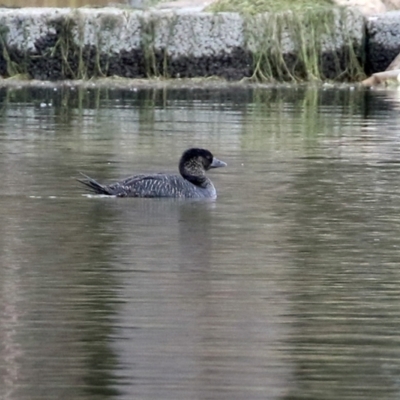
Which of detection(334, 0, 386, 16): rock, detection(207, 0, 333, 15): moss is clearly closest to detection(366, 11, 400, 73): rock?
detection(334, 0, 386, 16): rock

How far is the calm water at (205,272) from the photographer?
21.2 ft

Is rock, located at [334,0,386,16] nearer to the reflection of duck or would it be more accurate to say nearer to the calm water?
the calm water

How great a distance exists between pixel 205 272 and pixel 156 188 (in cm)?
313

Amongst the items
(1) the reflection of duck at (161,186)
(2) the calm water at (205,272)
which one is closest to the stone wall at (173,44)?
(2) the calm water at (205,272)

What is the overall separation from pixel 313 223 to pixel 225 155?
4.42 metres

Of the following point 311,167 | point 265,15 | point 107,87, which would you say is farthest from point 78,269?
point 265,15

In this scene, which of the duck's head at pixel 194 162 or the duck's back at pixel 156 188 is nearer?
the duck's back at pixel 156 188

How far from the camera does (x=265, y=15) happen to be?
27.4 meters

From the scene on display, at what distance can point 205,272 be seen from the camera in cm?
880

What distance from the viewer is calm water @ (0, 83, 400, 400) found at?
21.2 ft

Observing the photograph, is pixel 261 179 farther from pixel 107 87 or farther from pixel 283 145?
pixel 107 87

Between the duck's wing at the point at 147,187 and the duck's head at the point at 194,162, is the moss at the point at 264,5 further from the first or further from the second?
the duck's wing at the point at 147,187

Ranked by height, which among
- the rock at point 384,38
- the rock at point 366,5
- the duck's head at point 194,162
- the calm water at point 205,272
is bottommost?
the calm water at point 205,272

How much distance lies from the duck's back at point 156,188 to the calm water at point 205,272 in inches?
3.3
